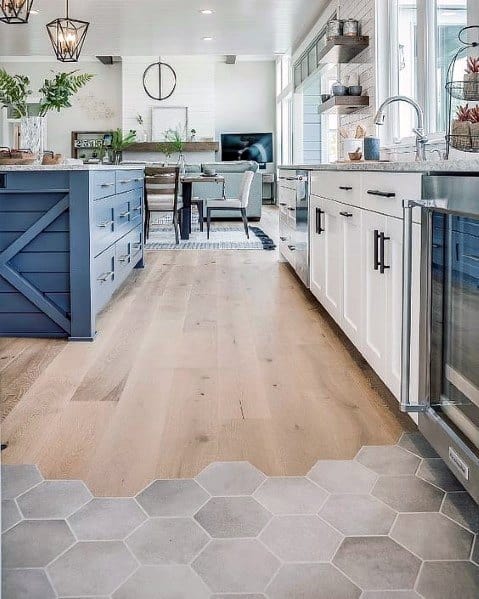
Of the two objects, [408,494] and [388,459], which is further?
[388,459]

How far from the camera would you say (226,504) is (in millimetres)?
1729

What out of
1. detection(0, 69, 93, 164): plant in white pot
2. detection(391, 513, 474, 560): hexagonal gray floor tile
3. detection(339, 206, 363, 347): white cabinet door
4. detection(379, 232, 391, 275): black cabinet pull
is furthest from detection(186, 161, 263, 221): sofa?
detection(391, 513, 474, 560): hexagonal gray floor tile

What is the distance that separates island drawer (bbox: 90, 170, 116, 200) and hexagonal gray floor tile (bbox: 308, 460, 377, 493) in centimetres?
194

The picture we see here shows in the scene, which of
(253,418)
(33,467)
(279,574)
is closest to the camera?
(279,574)

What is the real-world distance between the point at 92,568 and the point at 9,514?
1.13 ft

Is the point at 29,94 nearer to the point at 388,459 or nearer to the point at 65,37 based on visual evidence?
the point at 65,37

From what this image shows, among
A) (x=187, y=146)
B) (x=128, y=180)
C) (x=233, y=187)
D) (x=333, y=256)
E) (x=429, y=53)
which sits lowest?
(x=333, y=256)

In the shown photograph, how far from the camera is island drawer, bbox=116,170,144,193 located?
175 inches

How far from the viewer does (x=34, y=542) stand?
1.55m

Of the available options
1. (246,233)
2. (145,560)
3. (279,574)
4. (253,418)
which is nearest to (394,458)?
(253,418)

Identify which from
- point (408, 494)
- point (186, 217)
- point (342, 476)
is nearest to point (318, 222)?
point (342, 476)

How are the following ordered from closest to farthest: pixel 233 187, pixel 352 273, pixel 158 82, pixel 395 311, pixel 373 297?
pixel 395 311
pixel 373 297
pixel 352 273
pixel 233 187
pixel 158 82

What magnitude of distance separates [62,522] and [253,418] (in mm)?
857

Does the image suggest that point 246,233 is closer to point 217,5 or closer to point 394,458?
point 217,5
